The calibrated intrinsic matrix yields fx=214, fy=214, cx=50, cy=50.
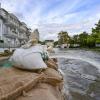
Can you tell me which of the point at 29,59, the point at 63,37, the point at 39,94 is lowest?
the point at 39,94

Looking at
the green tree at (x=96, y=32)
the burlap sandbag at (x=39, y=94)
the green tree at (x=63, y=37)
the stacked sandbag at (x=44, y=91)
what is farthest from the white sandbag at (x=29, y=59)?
the green tree at (x=63, y=37)

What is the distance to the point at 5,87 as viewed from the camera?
1.72 m

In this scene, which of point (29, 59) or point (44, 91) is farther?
point (29, 59)

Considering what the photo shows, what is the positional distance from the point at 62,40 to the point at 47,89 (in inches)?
2992

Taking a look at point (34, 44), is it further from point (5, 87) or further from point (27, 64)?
point (5, 87)

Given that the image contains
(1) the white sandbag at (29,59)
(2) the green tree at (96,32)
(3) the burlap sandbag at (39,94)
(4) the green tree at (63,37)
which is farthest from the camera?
(4) the green tree at (63,37)

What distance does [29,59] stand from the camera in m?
2.73

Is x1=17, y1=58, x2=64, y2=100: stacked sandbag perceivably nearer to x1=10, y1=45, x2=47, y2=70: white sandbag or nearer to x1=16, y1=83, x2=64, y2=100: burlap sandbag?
x1=16, y1=83, x2=64, y2=100: burlap sandbag

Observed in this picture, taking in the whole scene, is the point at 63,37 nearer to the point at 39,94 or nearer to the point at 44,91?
the point at 44,91

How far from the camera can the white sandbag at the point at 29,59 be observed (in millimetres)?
2729

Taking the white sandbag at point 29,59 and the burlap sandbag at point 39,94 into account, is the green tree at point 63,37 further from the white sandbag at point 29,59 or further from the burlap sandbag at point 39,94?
the burlap sandbag at point 39,94

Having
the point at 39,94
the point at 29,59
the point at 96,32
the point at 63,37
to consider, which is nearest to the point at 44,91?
the point at 39,94

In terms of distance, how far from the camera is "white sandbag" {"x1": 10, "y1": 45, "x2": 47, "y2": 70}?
2729mm

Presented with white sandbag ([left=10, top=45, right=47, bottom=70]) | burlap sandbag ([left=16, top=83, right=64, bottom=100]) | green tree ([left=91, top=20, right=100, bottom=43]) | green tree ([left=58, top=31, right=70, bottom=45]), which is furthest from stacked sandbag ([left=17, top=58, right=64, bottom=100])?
green tree ([left=58, top=31, right=70, bottom=45])
